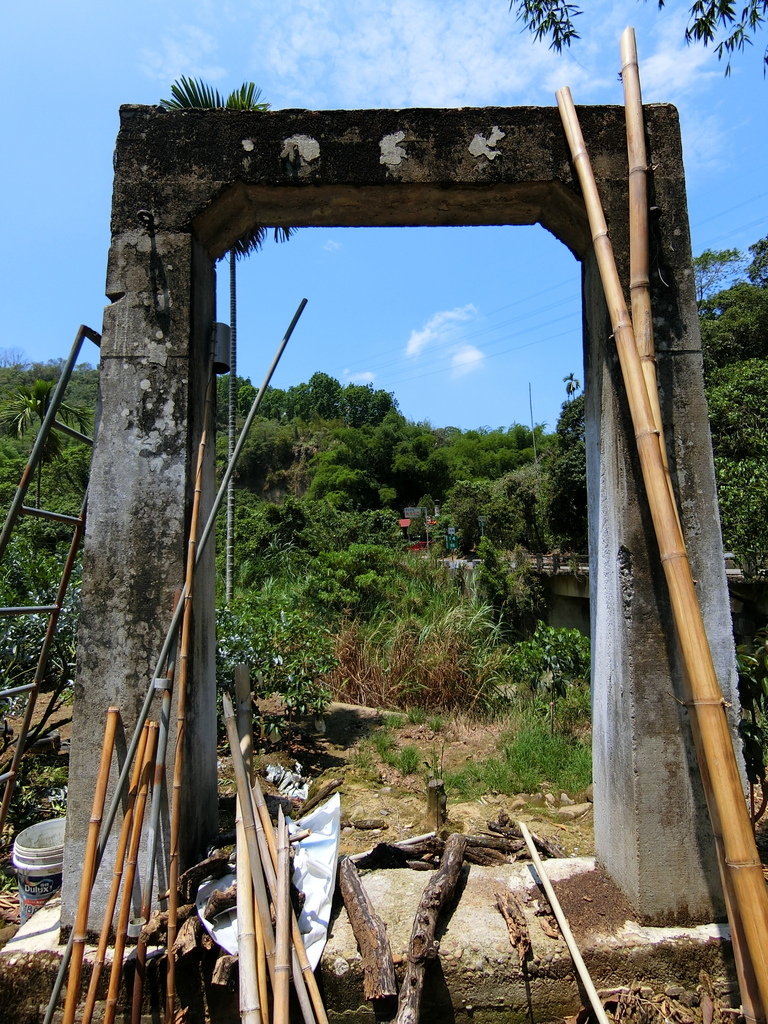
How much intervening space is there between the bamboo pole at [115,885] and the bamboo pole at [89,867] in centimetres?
5

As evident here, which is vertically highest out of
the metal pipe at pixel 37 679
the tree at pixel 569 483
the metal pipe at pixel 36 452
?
the tree at pixel 569 483

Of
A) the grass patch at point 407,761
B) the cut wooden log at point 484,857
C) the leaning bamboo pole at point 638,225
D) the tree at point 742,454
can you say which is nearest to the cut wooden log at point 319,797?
the grass patch at point 407,761

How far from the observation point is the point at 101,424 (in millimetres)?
2492

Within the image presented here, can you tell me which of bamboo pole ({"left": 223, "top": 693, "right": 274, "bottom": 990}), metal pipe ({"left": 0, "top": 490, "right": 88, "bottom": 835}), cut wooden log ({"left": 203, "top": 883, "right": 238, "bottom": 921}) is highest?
metal pipe ({"left": 0, "top": 490, "right": 88, "bottom": 835})

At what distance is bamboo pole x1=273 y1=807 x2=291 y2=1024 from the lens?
1830 mm

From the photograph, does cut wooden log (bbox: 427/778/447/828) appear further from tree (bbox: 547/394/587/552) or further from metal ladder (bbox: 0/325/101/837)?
tree (bbox: 547/394/587/552)

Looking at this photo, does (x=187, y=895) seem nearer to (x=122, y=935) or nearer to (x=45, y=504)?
(x=122, y=935)

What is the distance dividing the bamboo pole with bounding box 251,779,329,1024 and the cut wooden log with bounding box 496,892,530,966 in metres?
0.68

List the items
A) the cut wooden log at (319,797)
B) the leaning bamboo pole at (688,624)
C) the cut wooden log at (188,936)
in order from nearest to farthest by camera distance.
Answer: the leaning bamboo pole at (688,624), the cut wooden log at (188,936), the cut wooden log at (319,797)

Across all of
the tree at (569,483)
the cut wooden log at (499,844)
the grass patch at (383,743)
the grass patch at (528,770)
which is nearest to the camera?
the cut wooden log at (499,844)

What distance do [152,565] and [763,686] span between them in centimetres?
242

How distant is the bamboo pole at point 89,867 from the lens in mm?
1950

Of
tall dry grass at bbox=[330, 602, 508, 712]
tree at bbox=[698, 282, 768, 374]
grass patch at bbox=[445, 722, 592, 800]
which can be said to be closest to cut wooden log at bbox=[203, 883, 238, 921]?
grass patch at bbox=[445, 722, 592, 800]

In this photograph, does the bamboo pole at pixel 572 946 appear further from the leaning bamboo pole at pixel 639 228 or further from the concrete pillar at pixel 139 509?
the leaning bamboo pole at pixel 639 228
